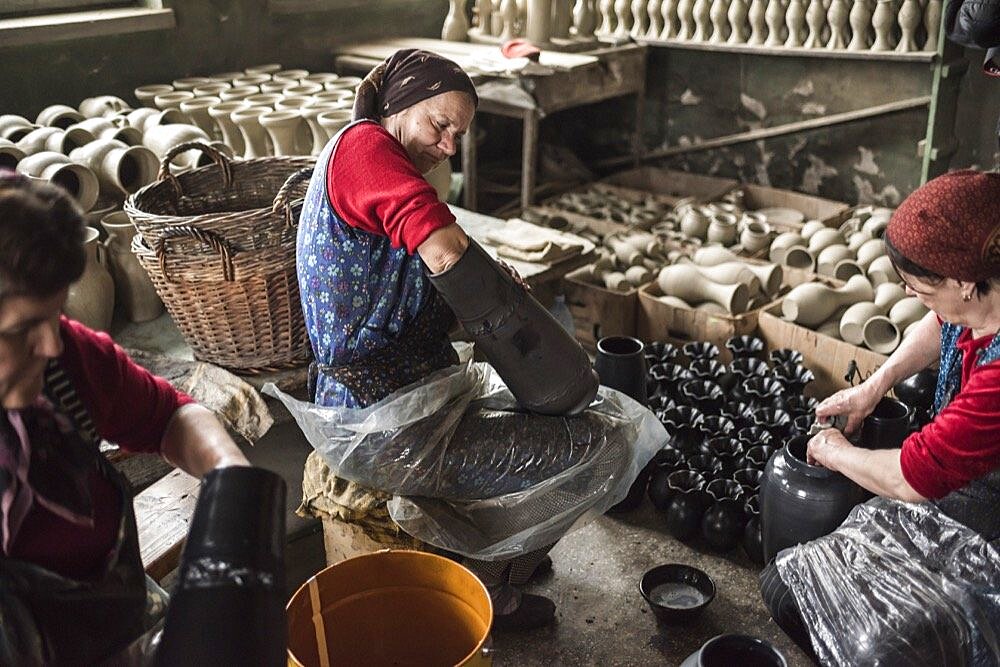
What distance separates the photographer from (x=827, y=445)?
2.29 metres

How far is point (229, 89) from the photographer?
4.78 meters

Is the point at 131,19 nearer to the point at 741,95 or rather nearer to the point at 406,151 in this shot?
the point at 406,151

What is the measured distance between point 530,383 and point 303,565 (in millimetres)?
1006

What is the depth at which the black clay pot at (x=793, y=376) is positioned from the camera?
337 centimetres

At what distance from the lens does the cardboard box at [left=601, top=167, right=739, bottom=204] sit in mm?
5852

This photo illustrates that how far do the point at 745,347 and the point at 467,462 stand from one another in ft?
5.74

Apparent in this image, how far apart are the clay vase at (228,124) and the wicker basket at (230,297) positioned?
5.59 feet

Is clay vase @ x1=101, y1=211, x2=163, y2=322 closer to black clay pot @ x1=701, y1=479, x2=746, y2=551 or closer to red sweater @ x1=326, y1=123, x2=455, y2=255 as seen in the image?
red sweater @ x1=326, y1=123, x2=455, y2=255

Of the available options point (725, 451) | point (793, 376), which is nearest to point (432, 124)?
point (725, 451)

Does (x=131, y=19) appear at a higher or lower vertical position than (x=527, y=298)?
higher

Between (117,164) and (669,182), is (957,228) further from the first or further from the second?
(669,182)

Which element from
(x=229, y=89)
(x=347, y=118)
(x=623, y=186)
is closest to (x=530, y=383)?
(x=347, y=118)

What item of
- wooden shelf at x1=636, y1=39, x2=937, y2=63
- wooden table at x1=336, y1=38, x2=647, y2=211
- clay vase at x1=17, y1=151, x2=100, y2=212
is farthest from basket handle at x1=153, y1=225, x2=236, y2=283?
wooden shelf at x1=636, y1=39, x2=937, y2=63

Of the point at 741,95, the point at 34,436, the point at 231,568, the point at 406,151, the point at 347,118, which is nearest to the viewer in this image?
the point at 231,568
